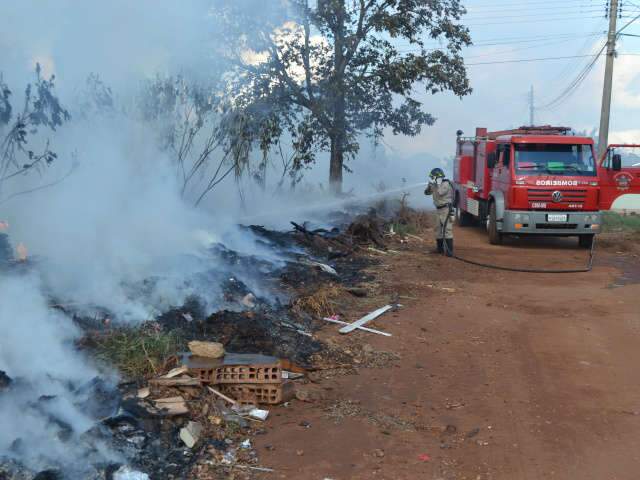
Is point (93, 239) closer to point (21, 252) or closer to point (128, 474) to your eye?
point (21, 252)

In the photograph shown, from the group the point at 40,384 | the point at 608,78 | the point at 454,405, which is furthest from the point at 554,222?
the point at 608,78

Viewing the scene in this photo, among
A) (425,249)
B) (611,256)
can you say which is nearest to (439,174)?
(425,249)

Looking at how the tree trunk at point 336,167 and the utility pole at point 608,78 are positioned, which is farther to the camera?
the utility pole at point 608,78

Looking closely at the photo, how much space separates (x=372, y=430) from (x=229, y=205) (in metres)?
10.2

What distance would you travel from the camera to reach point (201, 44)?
32.8ft

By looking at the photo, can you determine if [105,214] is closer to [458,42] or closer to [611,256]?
[611,256]

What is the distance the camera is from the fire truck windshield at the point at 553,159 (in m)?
14.0

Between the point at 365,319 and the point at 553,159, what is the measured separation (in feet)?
27.2

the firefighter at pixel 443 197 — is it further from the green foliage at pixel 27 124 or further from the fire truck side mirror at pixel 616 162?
the green foliage at pixel 27 124

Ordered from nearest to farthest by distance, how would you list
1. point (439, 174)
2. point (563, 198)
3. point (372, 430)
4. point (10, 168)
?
point (372, 430) → point (10, 168) → point (439, 174) → point (563, 198)

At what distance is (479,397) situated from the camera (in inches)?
214

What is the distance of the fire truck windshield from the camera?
14039 millimetres

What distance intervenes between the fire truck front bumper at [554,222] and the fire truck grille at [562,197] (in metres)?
0.25

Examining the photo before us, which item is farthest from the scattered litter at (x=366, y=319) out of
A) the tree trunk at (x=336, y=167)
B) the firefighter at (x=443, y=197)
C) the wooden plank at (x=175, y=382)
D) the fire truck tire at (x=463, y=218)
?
the fire truck tire at (x=463, y=218)
